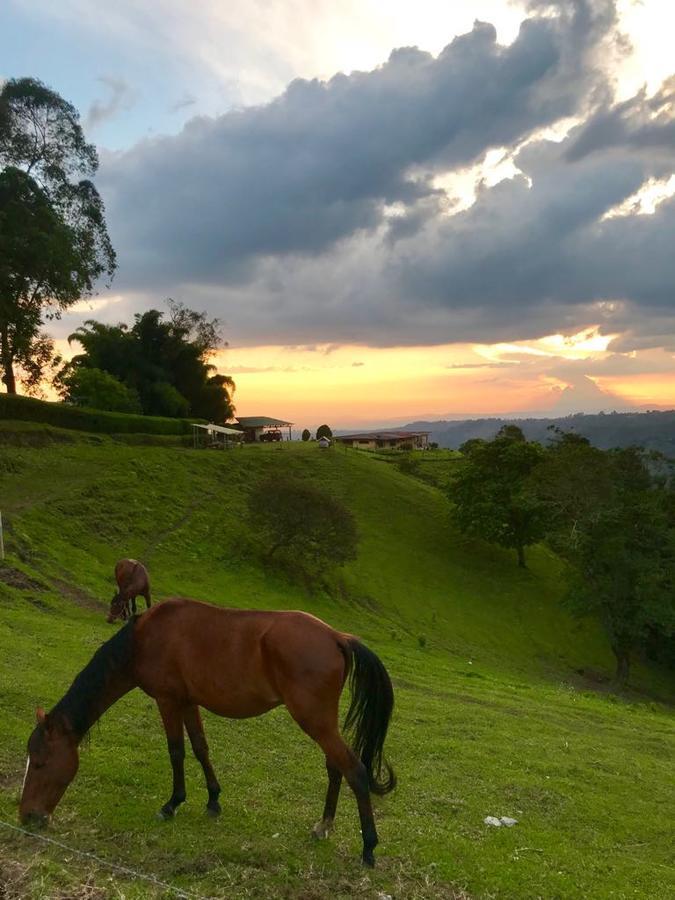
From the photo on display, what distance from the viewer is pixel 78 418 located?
4803cm

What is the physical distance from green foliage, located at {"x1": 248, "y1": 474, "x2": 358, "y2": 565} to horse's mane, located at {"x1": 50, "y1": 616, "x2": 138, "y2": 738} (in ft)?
89.9

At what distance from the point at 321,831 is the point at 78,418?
150 feet

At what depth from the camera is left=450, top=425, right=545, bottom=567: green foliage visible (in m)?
44.5

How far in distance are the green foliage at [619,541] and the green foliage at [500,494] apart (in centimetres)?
794

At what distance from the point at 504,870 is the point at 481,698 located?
10550mm

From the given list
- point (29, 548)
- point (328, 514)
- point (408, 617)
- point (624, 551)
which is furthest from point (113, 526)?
point (624, 551)

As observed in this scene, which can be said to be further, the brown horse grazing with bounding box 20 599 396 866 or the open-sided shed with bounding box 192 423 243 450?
the open-sided shed with bounding box 192 423 243 450

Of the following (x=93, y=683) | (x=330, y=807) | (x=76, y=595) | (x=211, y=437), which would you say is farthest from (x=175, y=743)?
(x=211, y=437)

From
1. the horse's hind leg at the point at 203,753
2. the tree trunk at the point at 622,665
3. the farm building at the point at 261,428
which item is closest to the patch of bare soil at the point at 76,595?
the horse's hind leg at the point at 203,753

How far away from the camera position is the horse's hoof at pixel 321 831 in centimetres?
671

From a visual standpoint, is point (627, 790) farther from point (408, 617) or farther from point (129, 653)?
point (408, 617)

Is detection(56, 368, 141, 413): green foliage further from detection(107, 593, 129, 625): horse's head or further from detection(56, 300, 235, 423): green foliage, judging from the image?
detection(107, 593, 129, 625): horse's head

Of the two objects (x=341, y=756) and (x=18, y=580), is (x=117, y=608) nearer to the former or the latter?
(x=341, y=756)

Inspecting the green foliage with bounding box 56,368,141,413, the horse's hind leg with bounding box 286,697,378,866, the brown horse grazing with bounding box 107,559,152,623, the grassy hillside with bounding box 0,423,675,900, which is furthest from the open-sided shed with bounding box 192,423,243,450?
the horse's hind leg with bounding box 286,697,378,866
